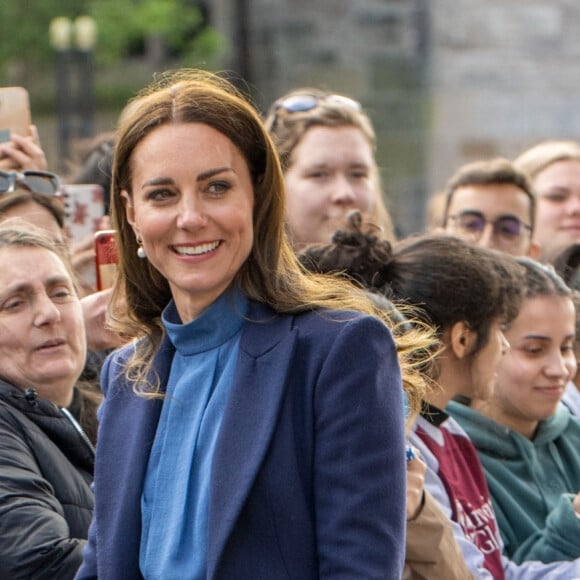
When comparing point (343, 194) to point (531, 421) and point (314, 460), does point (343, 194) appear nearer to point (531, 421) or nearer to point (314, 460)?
point (531, 421)

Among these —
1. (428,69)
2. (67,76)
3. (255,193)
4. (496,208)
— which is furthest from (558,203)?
(67,76)

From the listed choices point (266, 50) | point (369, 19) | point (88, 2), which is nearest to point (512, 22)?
point (369, 19)

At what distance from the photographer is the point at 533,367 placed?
4121 mm

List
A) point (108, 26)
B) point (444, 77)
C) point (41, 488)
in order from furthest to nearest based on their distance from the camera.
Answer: point (108, 26) < point (444, 77) < point (41, 488)

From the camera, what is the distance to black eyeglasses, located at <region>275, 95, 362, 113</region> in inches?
212

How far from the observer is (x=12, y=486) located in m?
3.25

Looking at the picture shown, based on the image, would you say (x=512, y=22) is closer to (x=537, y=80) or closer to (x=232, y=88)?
(x=537, y=80)

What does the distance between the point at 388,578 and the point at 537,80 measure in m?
13.3

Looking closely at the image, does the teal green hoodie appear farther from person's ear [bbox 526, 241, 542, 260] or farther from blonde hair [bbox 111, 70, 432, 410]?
person's ear [bbox 526, 241, 542, 260]

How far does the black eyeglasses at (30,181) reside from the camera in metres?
4.43

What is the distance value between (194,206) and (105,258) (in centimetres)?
147

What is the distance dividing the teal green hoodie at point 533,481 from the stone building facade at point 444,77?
10.2 m

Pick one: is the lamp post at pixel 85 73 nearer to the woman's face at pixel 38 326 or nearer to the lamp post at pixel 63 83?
the lamp post at pixel 63 83

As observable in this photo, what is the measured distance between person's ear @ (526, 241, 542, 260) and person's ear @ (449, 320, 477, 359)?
2029mm
